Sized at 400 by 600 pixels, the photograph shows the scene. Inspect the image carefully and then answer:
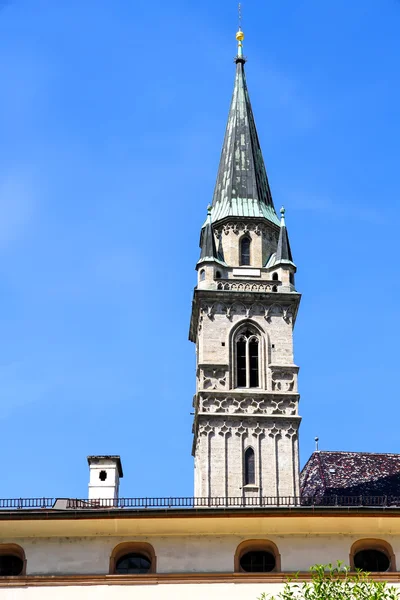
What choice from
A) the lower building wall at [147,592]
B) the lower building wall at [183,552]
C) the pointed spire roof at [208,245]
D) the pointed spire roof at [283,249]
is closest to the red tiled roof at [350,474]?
the pointed spire roof at [283,249]

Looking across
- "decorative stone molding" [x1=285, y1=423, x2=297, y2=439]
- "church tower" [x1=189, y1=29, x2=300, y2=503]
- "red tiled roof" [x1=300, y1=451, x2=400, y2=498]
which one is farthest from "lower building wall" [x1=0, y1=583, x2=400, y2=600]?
"decorative stone molding" [x1=285, y1=423, x2=297, y2=439]

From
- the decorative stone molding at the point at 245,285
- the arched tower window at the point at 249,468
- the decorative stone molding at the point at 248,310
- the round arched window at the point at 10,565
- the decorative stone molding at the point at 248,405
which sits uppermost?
the decorative stone molding at the point at 245,285

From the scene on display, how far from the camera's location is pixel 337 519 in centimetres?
4612

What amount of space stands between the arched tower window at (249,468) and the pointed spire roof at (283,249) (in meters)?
13.3

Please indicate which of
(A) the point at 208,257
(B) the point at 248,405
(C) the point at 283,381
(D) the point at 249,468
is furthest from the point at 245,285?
(D) the point at 249,468

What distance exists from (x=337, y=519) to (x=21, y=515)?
34.1 ft

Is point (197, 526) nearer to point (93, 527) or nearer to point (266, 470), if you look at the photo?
point (93, 527)

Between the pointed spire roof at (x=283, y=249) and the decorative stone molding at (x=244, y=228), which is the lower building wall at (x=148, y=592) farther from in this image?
the decorative stone molding at (x=244, y=228)

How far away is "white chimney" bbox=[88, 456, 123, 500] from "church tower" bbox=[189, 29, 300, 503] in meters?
21.0

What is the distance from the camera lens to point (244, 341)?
83625mm

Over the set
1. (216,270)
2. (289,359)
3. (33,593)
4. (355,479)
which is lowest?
(33,593)

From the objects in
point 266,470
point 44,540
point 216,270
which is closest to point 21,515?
point 44,540

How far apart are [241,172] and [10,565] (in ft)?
165

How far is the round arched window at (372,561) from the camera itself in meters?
46.3
